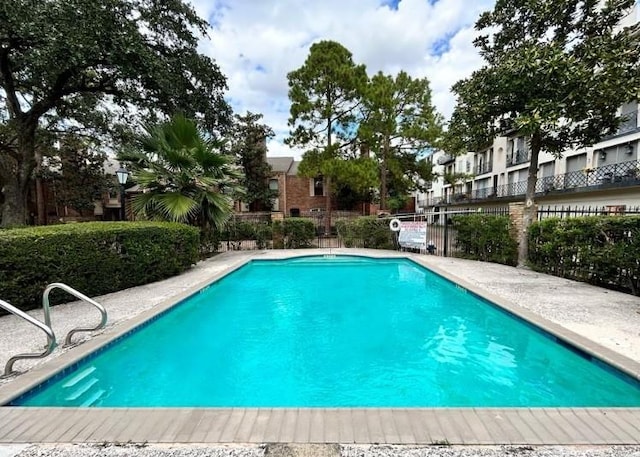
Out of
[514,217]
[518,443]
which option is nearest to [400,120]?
[514,217]

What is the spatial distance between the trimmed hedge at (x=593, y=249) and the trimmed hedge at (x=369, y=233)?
628cm

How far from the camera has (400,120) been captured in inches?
712

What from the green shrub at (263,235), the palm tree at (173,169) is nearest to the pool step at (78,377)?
the palm tree at (173,169)

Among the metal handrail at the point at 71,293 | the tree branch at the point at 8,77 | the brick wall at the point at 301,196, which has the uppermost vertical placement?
the tree branch at the point at 8,77

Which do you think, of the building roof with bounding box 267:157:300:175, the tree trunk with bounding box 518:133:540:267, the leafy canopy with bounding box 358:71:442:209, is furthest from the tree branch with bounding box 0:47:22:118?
the building roof with bounding box 267:157:300:175

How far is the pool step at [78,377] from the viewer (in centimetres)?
328

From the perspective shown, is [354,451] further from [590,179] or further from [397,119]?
[590,179]

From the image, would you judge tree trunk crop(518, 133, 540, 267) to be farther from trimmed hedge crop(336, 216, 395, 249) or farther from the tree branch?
the tree branch

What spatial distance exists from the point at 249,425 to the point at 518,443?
1910mm

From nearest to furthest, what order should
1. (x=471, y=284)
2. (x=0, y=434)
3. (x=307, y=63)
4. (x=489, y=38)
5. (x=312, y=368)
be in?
(x=0, y=434), (x=312, y=368), (x=471, y=284), (x=489, y=38), (x=307, y=63)

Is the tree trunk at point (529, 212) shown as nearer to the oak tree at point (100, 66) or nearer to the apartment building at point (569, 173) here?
the apartment building at point (569, 173)

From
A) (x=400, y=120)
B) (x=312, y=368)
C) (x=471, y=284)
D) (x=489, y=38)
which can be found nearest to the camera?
(x=312, y=368)

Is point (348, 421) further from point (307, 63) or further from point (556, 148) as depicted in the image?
point (307, 63)

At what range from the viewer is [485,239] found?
10.7 meters
